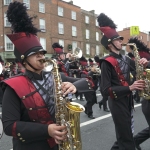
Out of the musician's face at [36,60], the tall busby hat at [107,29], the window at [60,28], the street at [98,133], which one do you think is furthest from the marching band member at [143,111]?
the window at [60,28]

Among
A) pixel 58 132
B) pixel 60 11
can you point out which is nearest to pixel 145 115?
pixel 58 132

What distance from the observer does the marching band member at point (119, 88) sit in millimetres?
3391

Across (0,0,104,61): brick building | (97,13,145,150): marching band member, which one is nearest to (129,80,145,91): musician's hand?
(97,13,145,150): marching band member

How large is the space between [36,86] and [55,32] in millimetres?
28553

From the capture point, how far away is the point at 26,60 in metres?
2.23

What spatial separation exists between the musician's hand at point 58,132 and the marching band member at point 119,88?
170 centimetres

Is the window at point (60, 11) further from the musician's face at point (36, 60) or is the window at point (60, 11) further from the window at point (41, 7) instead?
the musician's face at point (36, 60)

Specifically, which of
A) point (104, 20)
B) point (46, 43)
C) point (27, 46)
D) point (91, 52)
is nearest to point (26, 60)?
point (27, 46)

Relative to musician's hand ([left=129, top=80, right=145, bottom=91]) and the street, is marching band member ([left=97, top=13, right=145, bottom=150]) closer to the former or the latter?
musician's hand ([left=129, top=80, right=145, bottom=91])

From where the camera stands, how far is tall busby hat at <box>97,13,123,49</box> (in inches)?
151

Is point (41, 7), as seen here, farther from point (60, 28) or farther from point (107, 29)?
point (107, 29)

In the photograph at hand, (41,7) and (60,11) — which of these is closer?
(41,7)

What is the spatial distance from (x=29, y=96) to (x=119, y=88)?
5.73 ft

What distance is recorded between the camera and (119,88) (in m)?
3.37
